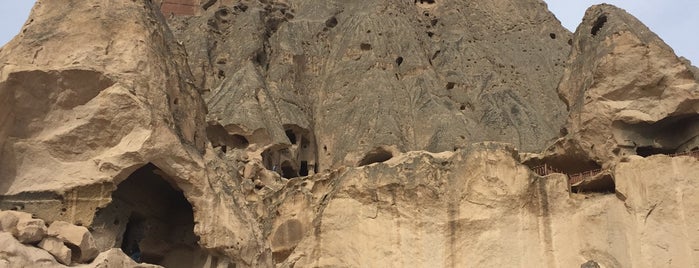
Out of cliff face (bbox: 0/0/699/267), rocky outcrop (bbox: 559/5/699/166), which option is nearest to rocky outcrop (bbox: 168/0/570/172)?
cliff face (bbox: 0/0/699/267)

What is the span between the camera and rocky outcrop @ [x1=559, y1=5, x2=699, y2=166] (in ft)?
56.9

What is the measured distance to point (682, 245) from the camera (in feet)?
49.1

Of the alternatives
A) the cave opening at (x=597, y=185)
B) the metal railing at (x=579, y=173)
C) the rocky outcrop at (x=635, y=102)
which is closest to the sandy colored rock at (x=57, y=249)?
the cave opening at (x=597, y=185)

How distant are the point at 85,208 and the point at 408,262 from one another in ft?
22.4

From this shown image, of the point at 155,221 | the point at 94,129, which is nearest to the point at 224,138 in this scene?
the point at 155,221

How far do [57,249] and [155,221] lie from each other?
3.77 m

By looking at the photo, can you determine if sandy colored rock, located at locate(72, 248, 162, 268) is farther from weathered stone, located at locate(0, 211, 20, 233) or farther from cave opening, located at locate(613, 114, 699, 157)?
cave opening, located at locate(613, 114, 699, 157)

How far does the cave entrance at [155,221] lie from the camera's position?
495 inches

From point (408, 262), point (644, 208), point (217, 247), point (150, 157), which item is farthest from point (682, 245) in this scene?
point (150, 157)

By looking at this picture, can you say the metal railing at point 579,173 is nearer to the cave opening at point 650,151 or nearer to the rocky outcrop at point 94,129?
the cave opening at point 650,151

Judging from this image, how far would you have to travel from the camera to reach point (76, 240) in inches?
387

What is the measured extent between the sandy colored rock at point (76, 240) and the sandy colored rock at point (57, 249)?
0.63ft

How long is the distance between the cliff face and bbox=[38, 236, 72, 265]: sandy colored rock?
0.05 meters

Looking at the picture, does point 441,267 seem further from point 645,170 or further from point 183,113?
point 183,113
